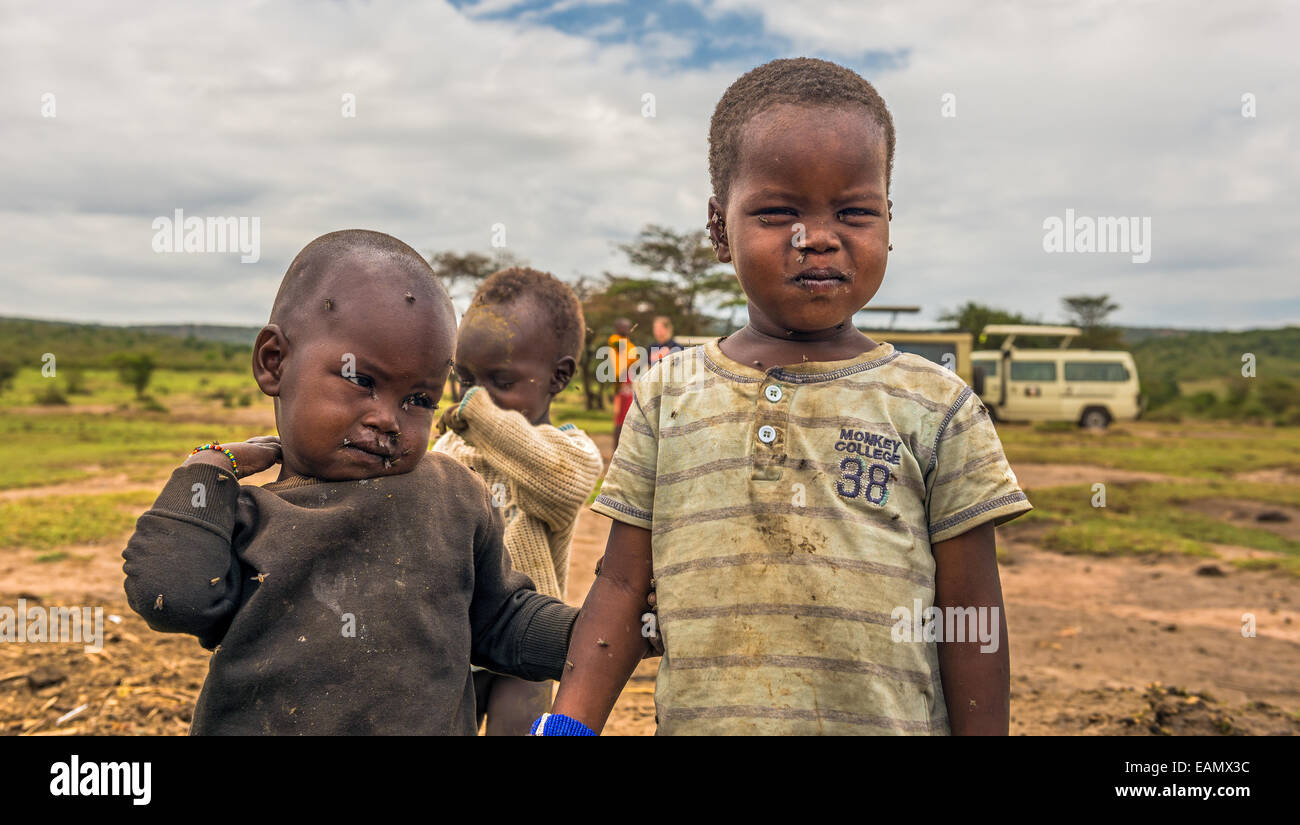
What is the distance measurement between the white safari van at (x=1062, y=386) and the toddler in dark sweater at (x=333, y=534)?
25047mm

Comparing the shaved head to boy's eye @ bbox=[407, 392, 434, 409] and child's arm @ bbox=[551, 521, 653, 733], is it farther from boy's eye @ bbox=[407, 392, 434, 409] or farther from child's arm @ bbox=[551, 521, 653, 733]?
child's arm @ bbox=[551, 521, 653, 733]

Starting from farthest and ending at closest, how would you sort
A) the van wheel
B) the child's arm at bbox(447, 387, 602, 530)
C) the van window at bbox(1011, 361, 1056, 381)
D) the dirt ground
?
the van window at bbox(1011, 361, 1056, 381) → the van wheel → the dirt ground → the child's arm at bbox(447, 387, 602, 530)

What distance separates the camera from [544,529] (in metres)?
2.70

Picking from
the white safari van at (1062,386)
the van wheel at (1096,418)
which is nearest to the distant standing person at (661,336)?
the white safari van at (1062,386)

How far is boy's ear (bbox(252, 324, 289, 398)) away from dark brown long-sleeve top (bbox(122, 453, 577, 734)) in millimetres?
196

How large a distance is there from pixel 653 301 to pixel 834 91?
27369 millimetres

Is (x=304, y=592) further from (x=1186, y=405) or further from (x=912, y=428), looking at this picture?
(x=1186, y=405)

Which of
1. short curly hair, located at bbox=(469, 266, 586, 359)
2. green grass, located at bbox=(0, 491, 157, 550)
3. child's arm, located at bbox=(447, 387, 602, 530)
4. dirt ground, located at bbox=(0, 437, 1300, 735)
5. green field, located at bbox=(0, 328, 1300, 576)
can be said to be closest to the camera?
child's arm, located at bbox=(447, 387, 602, 530)

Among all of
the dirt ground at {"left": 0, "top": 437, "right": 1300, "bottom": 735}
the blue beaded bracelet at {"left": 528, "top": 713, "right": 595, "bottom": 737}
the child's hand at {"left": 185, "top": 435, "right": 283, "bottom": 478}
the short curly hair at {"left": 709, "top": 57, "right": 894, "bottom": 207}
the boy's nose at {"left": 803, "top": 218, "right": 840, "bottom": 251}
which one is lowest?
the dirt ground at {"left": 0, "top": 437, "right": 1300, "bottom": 735}

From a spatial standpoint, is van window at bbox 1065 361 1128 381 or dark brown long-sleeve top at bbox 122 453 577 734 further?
van window at bbox 1065 361 1128 381

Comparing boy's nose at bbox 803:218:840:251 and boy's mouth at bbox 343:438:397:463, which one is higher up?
boy's nose at bbox 803:218:840:251

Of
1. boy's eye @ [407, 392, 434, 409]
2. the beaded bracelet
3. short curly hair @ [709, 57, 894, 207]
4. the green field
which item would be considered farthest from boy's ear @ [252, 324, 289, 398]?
the green field

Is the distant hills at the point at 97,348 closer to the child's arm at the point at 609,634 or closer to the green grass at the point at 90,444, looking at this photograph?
the green grass at the point at 90,444

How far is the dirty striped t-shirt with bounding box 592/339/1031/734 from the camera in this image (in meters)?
1.56
